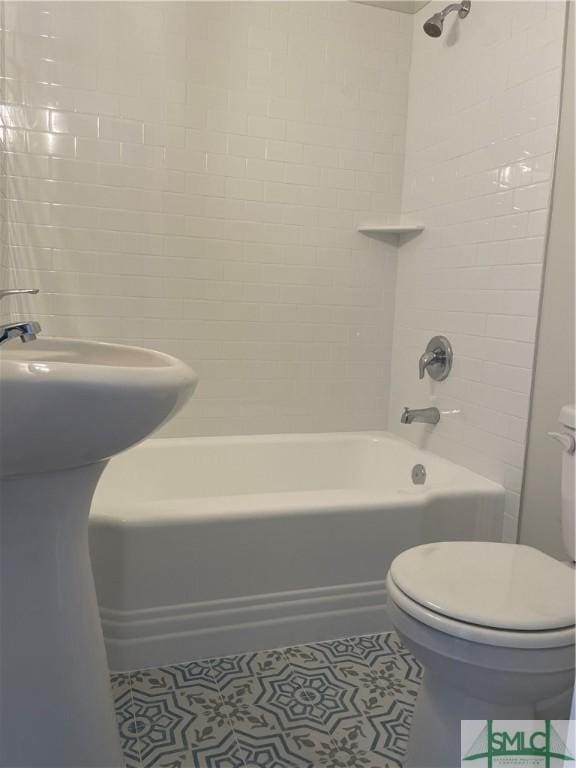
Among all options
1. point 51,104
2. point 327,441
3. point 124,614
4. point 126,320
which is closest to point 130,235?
point 126,320

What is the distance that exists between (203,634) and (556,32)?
2091mm

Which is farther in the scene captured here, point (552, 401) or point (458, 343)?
point (458, 343)

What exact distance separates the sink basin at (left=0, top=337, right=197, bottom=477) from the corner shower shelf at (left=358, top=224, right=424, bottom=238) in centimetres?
181

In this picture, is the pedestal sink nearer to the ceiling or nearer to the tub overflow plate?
the tub overflow plate

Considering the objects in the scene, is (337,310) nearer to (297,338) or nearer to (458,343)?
(297,338)

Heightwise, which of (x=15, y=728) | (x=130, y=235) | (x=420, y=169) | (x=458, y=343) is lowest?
(x=15, y=728)

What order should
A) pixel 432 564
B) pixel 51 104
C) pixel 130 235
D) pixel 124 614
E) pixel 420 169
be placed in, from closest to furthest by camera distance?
pixel 432 564, pixel 124 614, pixel 51 104, pixel 130 235, pixel 420 169

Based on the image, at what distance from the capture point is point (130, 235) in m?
2.43

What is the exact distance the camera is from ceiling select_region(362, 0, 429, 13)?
2.62m

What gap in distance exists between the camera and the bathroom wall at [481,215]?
197 centimetres

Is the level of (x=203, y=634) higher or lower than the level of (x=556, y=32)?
lower

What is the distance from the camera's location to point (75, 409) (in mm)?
930

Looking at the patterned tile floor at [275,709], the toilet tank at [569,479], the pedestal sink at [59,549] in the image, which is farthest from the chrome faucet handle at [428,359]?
the pedestal sink at [59,549]

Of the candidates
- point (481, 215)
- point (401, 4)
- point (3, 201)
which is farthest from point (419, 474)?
point (401, 4)
